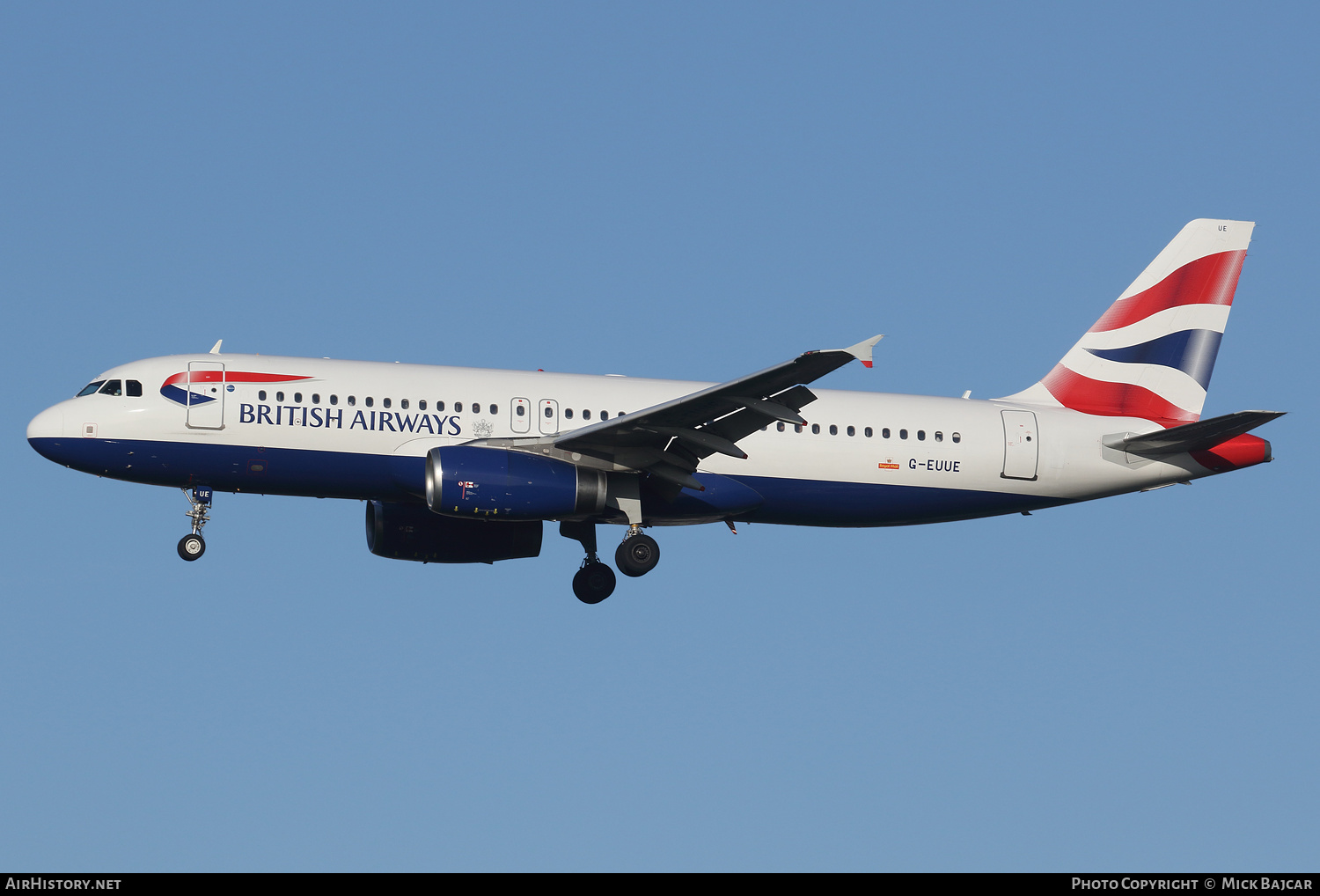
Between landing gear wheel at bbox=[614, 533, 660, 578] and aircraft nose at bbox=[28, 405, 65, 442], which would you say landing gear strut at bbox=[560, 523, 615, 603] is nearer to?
landing gear wheel at bbox=[614, 533, 660, 578]

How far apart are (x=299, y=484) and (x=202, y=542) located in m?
2.37

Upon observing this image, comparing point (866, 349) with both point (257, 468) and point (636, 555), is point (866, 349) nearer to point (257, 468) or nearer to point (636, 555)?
point (636, 555)

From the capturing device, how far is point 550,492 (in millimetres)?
31781

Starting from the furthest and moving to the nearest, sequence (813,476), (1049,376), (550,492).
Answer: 1. (1049,376)
2. (813,476)
3. (550,492)

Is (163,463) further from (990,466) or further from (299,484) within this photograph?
(990,466)

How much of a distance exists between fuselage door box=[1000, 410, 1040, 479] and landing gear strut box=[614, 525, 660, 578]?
8.14 metres

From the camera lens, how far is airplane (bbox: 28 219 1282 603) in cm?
3197

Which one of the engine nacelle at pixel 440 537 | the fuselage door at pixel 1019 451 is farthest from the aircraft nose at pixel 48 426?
the fuselage door at pixel 1019 451

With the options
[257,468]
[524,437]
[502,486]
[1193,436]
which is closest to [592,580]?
[524,437]

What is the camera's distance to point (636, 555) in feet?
111

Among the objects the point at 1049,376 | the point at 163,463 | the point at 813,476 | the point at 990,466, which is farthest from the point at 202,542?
the point at 1049,376

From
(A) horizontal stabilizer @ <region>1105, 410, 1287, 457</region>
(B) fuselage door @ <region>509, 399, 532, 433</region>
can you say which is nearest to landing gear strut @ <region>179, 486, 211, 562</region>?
(B) fuselage door @ <region>509, 399, 532, 433</region>

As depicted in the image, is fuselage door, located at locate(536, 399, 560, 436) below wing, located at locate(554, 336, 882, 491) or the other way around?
the other way around

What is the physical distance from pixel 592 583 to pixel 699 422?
626 cm
